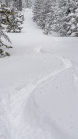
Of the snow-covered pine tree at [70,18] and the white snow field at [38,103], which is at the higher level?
the snow-covered pine tree at [70,18]

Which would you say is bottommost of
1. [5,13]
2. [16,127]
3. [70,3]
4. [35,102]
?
[16,127]

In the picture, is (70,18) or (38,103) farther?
(70,18)

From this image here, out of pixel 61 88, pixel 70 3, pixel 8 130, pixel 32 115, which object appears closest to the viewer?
pixel 8 130

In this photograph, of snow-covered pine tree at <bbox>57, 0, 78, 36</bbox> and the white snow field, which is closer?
the white snow field

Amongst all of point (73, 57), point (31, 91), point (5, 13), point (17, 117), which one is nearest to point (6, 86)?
point (31, 91)

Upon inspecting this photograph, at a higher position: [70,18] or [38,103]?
[70,18]

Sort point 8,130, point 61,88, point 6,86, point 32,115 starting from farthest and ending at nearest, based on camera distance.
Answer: point 6,86 → point 61,88 → point 32,115 → point 8,130

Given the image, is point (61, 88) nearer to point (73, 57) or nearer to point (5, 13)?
point (73, 57)

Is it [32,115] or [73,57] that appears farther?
[73,57]

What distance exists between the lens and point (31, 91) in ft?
18.2

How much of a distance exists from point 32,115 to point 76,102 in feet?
6.20

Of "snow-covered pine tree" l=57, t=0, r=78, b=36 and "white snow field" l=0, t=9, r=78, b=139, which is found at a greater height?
"snow-covered pine tree" l=57, t=0, r=78, b=36

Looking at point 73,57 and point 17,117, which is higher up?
point 73,57

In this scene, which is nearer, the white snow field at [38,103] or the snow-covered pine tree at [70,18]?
the white snow field at [38,103]
